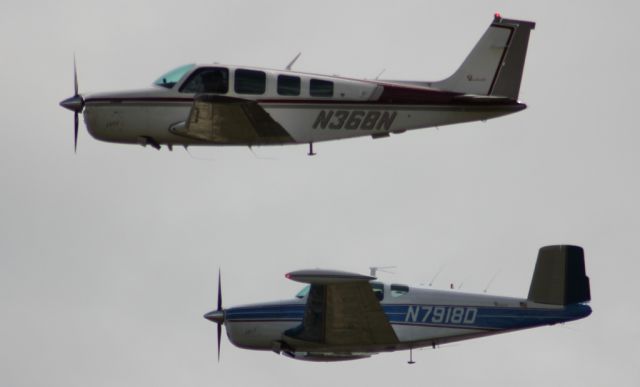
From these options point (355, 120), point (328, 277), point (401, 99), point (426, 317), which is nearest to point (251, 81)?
point (355, 120)

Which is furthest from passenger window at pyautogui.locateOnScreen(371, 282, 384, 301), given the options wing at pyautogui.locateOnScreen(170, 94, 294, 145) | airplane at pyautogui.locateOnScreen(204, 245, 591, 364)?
wing at pyautogui.locateOnScreen(170, 94, 294, 145)

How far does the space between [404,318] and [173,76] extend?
6.78 m

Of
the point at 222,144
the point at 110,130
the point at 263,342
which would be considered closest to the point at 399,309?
the point at 263,342

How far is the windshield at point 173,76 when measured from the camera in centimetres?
3036

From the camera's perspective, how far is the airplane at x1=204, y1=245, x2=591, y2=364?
98.9 ft

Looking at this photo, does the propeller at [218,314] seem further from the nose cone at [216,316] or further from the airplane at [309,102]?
the airplane at [309,102]

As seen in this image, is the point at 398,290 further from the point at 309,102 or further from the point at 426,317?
the point at 309,102

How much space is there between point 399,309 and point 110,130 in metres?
6.88

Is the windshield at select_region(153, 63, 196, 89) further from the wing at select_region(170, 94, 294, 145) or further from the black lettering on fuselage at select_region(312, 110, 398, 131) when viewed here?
the black lettering on fuselage at select_region(312, 110, 398, 131)

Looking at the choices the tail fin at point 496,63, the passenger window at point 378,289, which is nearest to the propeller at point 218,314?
the passenger window at point 378,289

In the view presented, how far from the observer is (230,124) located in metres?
28.8

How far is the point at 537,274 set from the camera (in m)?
31.8

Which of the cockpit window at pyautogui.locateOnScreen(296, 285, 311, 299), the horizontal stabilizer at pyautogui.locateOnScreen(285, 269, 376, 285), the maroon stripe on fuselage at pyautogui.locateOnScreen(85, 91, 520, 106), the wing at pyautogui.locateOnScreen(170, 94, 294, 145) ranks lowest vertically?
the cockpit window at pyautogui.locateOnScreen(296, 285, 311, 299)

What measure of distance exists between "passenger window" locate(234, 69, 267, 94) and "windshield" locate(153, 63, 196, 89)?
1093mm
